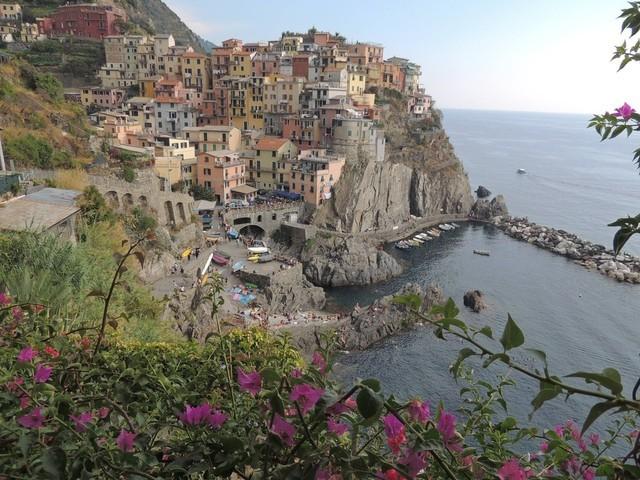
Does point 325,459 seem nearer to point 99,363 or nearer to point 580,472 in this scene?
point 580,472

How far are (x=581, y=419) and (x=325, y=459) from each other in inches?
766

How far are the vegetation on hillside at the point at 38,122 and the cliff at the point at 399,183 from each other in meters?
17.9

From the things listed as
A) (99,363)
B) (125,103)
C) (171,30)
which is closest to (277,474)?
(99,363)

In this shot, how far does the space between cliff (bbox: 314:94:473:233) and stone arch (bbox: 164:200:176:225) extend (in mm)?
12455

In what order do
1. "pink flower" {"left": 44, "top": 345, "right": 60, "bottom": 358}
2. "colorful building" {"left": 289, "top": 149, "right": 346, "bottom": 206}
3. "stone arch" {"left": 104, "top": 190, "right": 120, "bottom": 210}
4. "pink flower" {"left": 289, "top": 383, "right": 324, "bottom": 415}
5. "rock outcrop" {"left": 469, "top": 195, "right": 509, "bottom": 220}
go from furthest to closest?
1. "rock outcrop" {"left": 469, "top": 195, "right": 509, "bottom": 220}
2. "colorful building" {"left": 289, "top": 149, "right": 346, "bottom": 206}
3. "stone arch" {"left": 104, "top": 190, "right": 120, "bottom": 210}
4. "pink flower" {"left": 44, "top": 345, "right": 60, "bottom": 358}
5. "pink flower" {"left": 289, "top": 383, "right": 324, "bottom": 415}

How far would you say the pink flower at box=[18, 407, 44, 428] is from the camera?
148cm

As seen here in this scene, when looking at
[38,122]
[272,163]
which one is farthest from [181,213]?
[272,163]

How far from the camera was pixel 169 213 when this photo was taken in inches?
1030

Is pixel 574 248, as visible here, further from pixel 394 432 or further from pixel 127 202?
pixel 394 432

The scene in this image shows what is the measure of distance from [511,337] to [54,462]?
123 cm

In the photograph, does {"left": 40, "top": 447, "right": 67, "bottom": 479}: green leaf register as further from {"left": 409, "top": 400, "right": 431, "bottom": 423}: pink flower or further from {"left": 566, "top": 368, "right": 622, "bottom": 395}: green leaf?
{"left": 566, "top": 368, "right": 622, "bottom": 395}: green leaf

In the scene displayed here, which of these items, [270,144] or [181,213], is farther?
[270,144]

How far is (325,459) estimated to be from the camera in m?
1.29

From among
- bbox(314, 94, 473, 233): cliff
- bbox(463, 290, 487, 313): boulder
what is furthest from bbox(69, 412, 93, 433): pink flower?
bbox(314, 94, 473, 233): cliff
